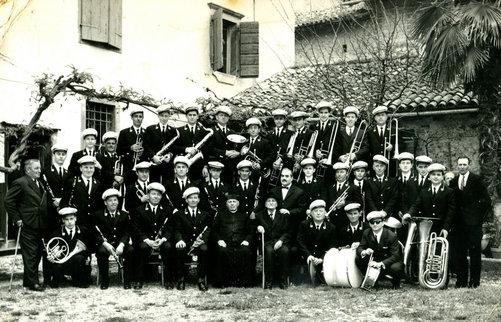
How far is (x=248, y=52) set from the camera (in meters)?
18.8

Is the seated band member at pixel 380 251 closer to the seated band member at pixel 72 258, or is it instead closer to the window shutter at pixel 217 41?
the seated band member at pixel 72 258

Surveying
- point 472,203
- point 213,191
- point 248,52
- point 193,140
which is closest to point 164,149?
point 193,140

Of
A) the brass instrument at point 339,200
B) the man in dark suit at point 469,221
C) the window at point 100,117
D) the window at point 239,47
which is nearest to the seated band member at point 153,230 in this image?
the brass instrument at point 339,200

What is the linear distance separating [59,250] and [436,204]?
5.30 m

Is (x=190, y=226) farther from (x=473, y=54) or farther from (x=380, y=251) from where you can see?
(x=473, y=54)

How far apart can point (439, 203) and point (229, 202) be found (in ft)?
9.72

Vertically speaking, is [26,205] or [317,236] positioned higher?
[26,205]

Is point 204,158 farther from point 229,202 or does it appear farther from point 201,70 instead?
point 201,70

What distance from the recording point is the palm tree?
33.0 ft

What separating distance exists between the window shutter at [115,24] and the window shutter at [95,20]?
0.15 meters

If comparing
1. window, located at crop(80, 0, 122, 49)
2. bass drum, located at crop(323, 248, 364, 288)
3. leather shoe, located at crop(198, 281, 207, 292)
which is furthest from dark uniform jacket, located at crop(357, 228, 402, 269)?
window, located at crop(80, 0, 122, 49)

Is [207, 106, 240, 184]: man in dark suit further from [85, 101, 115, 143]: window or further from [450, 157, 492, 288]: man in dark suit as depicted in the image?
[85, 101, 115, 143]: window

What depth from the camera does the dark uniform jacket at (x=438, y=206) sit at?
8852 millimetres

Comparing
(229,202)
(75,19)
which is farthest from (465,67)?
(75,19)
